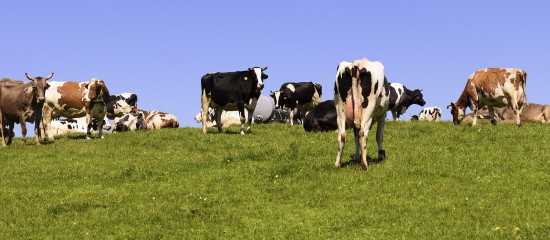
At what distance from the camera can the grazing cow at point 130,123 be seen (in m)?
42.4

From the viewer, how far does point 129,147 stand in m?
26.5

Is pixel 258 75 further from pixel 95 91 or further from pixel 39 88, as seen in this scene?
pixel 39 88

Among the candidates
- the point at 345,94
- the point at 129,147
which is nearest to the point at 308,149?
the point at 345,94

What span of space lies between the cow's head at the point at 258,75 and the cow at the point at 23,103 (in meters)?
8.63

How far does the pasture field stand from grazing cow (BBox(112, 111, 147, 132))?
16925 mm

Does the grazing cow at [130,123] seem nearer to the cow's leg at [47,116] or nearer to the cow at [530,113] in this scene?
the cow's leg at [47,116]

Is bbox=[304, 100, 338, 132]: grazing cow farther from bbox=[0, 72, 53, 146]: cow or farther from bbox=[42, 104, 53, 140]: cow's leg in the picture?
bbox=[42, 104, 53, 140]: cow's leg

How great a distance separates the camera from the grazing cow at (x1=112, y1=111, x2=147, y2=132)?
139ft

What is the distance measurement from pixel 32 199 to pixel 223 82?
16.2 metres

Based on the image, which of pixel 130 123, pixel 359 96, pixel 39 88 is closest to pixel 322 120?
pixel 39 88

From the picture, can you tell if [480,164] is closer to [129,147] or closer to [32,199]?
[32,199]

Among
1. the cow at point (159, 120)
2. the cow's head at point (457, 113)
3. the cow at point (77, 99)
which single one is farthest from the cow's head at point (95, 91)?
the cow's head at point (457, 113)

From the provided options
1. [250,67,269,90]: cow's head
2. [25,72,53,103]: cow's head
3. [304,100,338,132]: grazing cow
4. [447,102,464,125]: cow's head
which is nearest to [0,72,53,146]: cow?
[25,72,53,103]: cow's head

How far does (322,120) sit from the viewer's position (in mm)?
30000
